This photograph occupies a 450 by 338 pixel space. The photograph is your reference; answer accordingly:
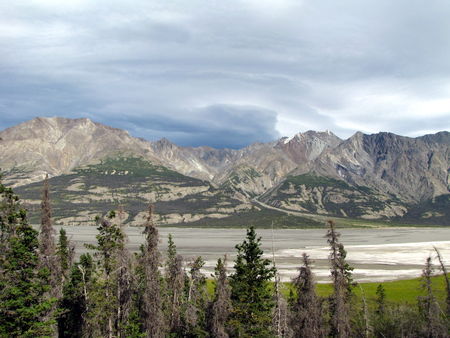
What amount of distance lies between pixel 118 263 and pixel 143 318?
599cm

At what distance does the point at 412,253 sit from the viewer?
488ft

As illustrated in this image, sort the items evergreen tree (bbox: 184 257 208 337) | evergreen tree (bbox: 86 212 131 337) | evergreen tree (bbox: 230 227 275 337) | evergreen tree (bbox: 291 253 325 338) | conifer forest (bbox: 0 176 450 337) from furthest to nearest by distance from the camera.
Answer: evergreen tree (bbox: 184 257 208 337) < evergreen tree (bbox: 291 253 325 338) < evergreen tree (bbox: 230 227 275 337) < evergreen tree (bbox: 86 212 131 337) < conifer forest (bbox: 0 176 450 337)

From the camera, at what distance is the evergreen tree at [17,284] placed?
24016mm

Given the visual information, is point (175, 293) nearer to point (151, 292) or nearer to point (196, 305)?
point (196, 305)

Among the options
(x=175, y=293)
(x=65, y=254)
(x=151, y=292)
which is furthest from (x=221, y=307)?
(x=65, y=254)

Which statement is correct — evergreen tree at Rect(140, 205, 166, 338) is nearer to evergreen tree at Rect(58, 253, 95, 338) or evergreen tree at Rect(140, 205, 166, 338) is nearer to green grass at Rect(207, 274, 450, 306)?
evergreen tree at Rect(58, 253, 95, 338)

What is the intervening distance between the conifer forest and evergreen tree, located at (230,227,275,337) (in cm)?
9

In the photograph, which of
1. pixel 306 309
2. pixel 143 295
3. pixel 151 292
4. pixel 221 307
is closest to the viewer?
pixel 151 292

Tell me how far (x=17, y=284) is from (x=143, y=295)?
1029 cm

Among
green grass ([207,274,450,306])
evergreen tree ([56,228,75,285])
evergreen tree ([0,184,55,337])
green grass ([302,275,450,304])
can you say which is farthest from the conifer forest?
green grass ([302,275,450,304])

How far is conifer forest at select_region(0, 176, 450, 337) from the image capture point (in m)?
25.4

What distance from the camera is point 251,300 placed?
35.0 meters

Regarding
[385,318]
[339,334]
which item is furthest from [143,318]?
[385,318]

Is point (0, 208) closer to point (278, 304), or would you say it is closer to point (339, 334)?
point (278, 304)
